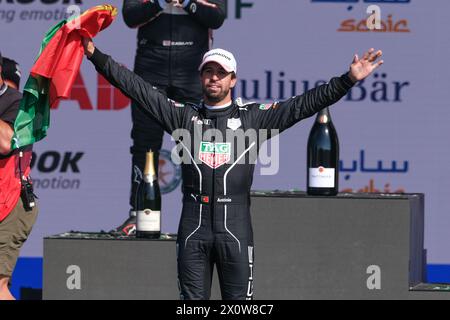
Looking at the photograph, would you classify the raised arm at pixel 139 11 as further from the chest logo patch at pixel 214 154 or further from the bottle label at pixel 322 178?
the chest logo patch at pixel 214 154

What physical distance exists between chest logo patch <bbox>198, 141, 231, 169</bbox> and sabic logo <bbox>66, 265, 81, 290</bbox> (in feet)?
4.49

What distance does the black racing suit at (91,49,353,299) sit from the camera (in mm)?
6230

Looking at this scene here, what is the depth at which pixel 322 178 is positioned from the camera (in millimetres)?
7336

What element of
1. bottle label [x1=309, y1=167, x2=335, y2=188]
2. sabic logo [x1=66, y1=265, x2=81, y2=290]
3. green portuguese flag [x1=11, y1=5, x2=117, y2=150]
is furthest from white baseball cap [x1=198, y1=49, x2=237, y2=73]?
sabic logo [x1=66, y1=265, x2=81, y2=290]

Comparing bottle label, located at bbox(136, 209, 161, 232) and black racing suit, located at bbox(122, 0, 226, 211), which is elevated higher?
black racing suit, located at bbox(122, 0, 226, 211)

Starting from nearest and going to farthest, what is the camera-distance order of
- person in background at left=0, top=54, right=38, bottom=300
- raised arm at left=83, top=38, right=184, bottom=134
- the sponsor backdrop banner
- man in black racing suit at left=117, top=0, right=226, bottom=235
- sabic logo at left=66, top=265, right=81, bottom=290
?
raised arm at left=83, top=38, right=184, bottom=134
person in background at left=0, top=54, right=38, bottom=300
sabic logo at left=66, top=265, right=81, bottom=290
man in black racing suit at left=117, top=0, right=226, bottom=235
the sponsor backdrop banner

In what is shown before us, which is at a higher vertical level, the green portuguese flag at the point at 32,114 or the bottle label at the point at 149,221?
the green portuguese flag at the point at 32,114

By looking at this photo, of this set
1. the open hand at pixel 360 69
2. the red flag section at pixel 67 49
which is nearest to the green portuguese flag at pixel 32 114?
the red flag section at pixel 67 49

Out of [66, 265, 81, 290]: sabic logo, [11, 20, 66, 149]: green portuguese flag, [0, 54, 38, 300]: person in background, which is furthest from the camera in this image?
[66, 265, 81, 290]: sabic logo

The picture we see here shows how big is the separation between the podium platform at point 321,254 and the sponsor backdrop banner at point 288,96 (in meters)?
0.64

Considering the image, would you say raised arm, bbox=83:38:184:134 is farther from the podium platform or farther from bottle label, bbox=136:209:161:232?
bottle label, bbox=136:209:161:232

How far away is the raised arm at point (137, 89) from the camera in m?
6.25

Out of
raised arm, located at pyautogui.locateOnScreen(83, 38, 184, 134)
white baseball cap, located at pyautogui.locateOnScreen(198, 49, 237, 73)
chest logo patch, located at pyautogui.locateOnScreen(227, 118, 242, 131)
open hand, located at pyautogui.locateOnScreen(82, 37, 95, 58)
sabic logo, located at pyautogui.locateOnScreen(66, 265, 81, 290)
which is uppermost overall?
open hand, located at pyautogui.locateOnScreen(82, 37, 95, 58)

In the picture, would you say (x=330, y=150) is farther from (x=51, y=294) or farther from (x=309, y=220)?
(x=51, y=294)
